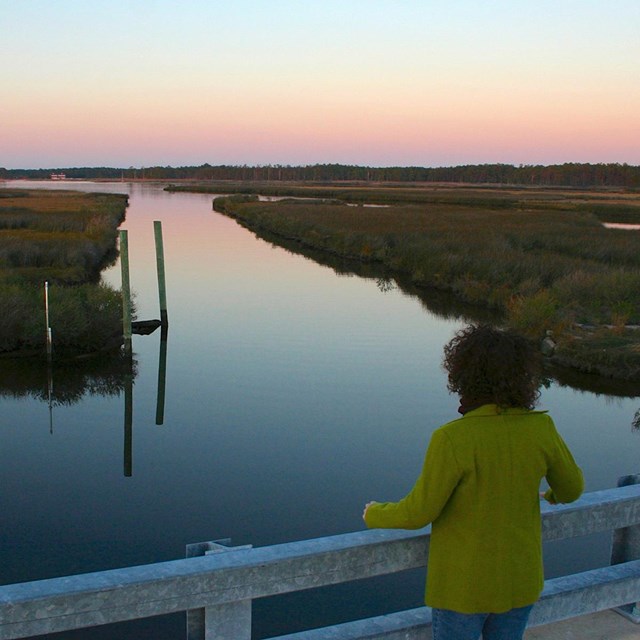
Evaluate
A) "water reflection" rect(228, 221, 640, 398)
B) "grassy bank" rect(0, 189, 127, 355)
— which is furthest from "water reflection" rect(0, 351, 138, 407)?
"water reflection" rect(228, 221, 640, 398)

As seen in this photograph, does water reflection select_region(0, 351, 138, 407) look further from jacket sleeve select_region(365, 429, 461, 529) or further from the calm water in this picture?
jacket sleeve select_region(365, 429, 461, 529)

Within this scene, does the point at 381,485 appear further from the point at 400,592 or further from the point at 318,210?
the point at 318,210

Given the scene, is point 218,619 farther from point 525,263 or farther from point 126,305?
point 525,263

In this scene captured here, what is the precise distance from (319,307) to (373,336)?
157 inches

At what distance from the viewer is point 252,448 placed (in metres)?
10.8

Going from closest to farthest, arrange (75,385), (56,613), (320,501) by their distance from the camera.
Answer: (56,613)
(320,501)
(75,385)

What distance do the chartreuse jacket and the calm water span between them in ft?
14.3

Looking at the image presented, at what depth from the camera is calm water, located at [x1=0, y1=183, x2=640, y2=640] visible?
7.73m

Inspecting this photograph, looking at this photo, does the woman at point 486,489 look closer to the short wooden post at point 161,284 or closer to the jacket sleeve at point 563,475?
the jacket sleeve at point 563,475

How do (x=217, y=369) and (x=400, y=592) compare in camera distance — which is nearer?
(x=400, y=592)

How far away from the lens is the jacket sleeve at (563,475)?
2553mm

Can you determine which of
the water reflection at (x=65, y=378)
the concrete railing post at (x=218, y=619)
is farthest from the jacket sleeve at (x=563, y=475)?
the water reflection at (x=65, y=378)

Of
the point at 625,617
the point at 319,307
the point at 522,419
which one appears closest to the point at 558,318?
the point at 319,307

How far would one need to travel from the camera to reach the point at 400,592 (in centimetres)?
700
